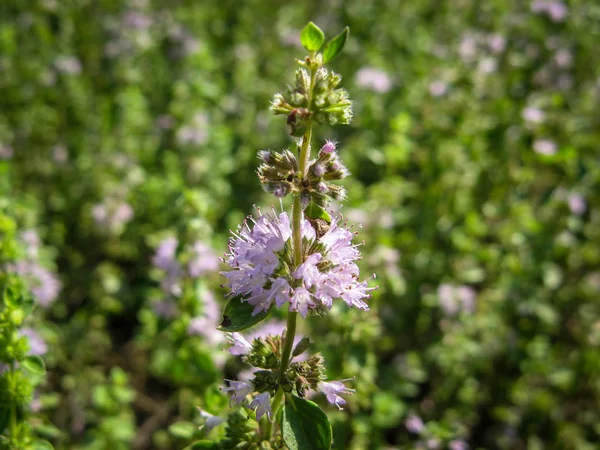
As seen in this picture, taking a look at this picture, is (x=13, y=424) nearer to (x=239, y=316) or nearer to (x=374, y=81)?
(x=239, y=316)

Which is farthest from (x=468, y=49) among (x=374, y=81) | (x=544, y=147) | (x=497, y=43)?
(x=544, y=147)

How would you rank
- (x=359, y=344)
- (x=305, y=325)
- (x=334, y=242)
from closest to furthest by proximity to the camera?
(x=334, y=242) → (x=359, y=344) → (x=305, y=325)

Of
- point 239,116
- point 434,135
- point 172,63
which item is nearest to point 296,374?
point 434,135

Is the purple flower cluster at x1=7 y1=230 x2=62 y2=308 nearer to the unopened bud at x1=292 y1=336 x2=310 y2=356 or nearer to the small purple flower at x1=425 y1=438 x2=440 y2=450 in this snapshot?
the unopened bud at x1=292 y1=336 x2=310 y2=356

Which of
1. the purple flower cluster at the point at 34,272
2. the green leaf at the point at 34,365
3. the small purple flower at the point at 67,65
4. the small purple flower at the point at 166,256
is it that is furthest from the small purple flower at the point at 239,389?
the small purple flower at the point at 67,65

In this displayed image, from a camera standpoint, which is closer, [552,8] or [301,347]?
[301,347]

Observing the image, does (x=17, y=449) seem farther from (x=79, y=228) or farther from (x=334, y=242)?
(x=79, y=228)

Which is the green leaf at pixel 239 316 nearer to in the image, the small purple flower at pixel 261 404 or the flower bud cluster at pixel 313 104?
the small purple flower at pixel 261 404
